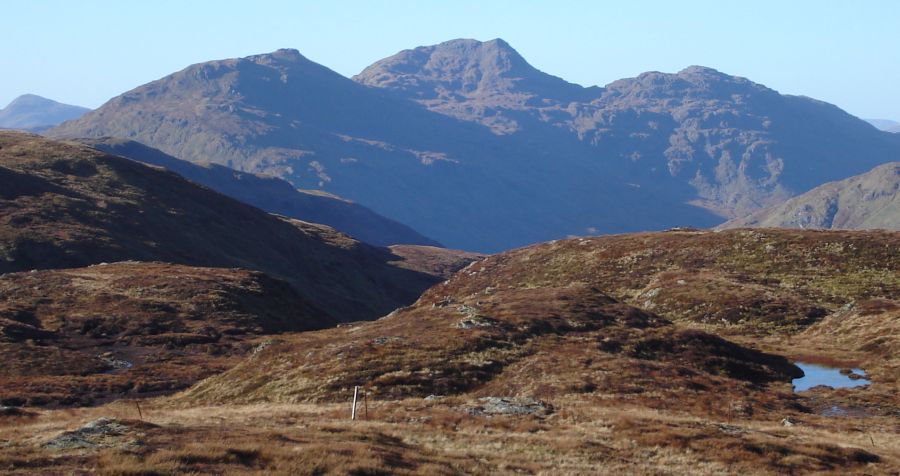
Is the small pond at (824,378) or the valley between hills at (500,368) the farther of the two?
the small pond at (824,378)

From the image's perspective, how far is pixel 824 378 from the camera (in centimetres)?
5981

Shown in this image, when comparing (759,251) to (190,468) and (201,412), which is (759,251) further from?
(190,468)

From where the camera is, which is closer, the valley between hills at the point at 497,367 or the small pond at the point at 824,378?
the valley between hills at the point at 497,367

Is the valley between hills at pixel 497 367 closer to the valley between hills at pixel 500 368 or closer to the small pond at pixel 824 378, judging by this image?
the valley between hills at pixel 500 368

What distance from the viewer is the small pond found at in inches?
2254

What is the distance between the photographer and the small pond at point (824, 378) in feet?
188

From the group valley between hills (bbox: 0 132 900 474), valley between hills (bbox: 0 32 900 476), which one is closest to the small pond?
valley between hills (bbox: 0 32 900 476)

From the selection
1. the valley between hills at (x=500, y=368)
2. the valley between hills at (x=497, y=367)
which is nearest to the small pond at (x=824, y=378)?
the valley between hills at (x=500, y=368)

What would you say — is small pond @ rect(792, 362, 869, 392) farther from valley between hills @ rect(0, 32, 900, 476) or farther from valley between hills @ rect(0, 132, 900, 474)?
valley between hills @ rect(0, 132, 900, 474)

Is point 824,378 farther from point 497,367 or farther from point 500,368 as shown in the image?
point 497,367

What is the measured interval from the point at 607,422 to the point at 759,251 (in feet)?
233

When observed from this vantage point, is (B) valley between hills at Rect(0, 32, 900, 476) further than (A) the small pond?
No

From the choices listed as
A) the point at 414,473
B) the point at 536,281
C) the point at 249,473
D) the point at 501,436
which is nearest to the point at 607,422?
the point at 501,436

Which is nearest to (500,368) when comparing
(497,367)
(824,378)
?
(497,367)
